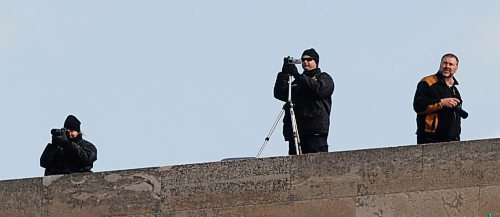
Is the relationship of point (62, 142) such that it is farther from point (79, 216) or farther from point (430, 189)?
point (430, 189)

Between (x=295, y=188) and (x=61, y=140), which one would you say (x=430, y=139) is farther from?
(x=61, y=140)

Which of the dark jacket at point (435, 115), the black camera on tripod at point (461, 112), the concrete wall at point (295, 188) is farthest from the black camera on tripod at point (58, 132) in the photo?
the black camera on tripod at point (461, 112)

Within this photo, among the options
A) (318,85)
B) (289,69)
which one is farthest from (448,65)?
(289,69)

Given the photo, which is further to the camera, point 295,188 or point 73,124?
point 73,124

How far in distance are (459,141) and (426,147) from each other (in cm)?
33

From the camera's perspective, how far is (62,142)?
14.6m

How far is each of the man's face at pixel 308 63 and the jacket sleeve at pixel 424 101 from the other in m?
1.23

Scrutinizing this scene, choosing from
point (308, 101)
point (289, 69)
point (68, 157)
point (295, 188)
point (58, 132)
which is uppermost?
point (289, 69)

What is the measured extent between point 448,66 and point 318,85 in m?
1.36

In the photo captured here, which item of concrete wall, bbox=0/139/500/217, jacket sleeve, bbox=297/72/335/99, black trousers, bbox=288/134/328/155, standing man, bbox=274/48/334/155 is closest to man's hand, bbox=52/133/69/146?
concrete wall, bbox=0/139/500/217

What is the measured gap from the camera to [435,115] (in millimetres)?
14062

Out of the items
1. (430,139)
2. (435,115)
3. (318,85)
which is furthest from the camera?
(318,85)

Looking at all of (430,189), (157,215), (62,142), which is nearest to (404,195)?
(430,189)

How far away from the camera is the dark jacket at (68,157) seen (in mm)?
14641
